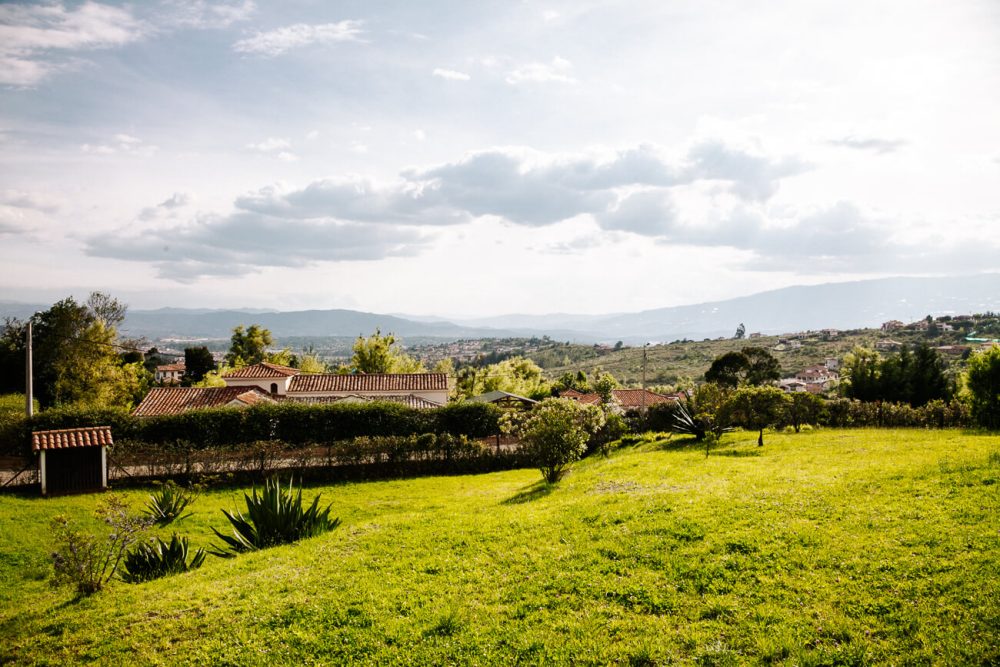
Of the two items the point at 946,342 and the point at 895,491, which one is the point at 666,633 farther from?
the point at 946,342

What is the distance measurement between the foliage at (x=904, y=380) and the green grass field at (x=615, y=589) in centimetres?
3025

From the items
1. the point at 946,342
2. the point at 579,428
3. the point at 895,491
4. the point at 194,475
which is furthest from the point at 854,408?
the point at 946,342

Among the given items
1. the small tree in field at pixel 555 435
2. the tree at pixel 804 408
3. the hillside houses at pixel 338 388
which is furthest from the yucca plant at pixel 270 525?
the hillside houses at pixel 338 388

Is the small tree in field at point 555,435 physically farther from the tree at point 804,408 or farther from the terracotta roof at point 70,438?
the terracotta roof at point 70,438

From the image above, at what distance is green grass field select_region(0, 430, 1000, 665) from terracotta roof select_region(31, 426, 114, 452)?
352 inches

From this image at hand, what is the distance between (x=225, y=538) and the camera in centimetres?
1161

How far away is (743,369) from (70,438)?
47.0 meters

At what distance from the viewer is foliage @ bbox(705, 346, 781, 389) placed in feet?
161

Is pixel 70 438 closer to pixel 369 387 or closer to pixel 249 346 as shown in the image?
pixel 369 387

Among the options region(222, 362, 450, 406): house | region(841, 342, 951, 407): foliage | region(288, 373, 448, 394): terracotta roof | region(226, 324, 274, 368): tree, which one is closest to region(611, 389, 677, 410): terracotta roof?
region(841, 342, 951, 407): foliage

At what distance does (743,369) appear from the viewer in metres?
49.9

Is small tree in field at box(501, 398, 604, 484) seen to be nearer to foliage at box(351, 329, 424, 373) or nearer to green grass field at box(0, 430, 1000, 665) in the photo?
green grass field at box(0, 430, 1000, 665)

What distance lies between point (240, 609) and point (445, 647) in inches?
127

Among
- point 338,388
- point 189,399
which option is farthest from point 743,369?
point 189,399
